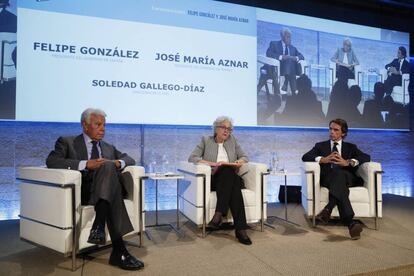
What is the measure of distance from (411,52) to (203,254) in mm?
5764

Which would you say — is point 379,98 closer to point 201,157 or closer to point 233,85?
point 233,85

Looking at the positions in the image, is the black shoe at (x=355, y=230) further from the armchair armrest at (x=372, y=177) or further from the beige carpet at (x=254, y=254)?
the armchair armrest at (x=372, y=177)

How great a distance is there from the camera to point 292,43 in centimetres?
480

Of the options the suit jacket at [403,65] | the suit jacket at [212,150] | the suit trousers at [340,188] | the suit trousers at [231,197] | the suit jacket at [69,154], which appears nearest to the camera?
the suit jacket at [69,154]

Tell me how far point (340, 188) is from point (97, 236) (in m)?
2.17

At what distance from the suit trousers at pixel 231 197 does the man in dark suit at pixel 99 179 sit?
0.81 meters

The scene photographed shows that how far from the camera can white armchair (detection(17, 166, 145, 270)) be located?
82.1 inches

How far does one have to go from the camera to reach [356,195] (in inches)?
123

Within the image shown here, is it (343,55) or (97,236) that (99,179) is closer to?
(97,236)

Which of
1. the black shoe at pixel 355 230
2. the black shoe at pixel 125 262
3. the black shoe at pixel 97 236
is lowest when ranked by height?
the black shoe at pixel 125 262

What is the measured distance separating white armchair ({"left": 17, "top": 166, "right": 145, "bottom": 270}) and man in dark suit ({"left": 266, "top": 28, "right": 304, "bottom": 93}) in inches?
136

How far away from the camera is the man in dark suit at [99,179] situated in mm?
2160

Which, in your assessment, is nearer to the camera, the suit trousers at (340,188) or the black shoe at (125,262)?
the black shoe at (125,262)

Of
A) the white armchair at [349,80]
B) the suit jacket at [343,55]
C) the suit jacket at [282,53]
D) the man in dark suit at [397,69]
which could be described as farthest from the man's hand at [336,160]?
the man in dark suit at [397,69]
